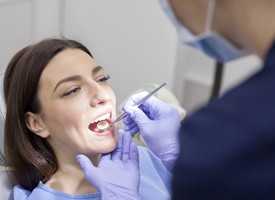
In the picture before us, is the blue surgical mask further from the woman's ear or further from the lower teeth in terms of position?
the woman's ear

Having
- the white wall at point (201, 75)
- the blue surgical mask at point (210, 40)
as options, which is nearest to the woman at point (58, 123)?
the blue surgical mask at point (210, 40)

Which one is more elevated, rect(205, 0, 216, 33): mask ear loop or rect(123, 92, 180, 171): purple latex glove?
rect(205, 0, 216, 33): mask ear loop

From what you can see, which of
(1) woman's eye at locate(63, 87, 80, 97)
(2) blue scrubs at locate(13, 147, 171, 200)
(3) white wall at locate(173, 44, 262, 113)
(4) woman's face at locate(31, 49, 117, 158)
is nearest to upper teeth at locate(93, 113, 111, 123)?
(4) woman's face at locate(31, 49, 117, 158)

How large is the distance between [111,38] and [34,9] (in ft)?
1.56

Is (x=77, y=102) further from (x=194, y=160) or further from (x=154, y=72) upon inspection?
(x=154, y=72)

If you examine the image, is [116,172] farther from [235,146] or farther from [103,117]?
[235,146]

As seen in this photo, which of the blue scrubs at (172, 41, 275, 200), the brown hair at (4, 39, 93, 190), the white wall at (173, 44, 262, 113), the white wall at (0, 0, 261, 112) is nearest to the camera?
the blue scrubs at (172, 41, 275, 200)

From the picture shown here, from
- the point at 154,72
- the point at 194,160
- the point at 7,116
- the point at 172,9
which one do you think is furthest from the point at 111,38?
the point at 194,160

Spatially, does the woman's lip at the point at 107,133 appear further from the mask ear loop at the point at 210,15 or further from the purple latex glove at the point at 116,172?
the mask ear loop at the point at 210,15

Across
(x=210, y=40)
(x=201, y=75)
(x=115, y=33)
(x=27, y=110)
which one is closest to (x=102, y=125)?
(x=27, y=110)

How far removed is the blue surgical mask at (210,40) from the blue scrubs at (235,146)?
0.35 feet

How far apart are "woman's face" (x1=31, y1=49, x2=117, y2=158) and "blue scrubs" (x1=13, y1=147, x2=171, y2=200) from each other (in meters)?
0.14

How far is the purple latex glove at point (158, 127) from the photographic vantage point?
4.91 feet

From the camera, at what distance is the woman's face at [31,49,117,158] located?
143cm
